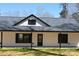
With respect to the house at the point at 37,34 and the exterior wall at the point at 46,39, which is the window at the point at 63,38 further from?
the exterior wall at the point at 46,39

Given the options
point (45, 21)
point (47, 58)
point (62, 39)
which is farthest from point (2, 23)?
point (47, 58)

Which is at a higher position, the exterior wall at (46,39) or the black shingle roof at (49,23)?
the black shingle roof at (49,23)

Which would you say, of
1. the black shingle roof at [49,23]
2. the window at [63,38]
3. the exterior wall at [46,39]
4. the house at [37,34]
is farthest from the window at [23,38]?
the window at [63,38]

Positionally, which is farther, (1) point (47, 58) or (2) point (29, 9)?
(2) point (29, 9)

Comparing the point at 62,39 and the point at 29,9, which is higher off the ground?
the point at 29,9

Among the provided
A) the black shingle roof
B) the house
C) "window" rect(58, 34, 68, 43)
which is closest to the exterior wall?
the house

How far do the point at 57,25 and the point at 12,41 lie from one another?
5578 mm

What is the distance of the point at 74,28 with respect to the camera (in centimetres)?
2756

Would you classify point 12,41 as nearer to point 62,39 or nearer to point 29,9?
point 62,39

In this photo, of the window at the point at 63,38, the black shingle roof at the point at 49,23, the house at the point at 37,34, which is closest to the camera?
the house at the point at 37,34

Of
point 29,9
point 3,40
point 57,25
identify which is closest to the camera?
point 3,40

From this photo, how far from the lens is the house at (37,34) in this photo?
88.1 ft

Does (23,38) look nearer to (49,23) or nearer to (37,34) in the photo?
(37,34)

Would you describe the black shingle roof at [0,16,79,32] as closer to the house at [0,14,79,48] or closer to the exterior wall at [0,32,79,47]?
the house at [0,14,79,48]
